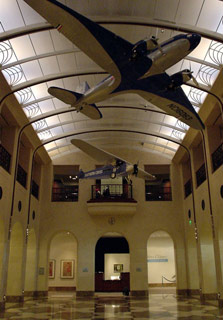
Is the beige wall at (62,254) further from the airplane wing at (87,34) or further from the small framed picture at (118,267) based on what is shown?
the airplane wing at (87,34)

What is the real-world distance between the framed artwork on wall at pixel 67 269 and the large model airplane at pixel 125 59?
19937mm

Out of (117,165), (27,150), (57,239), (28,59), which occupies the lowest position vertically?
(57,239)

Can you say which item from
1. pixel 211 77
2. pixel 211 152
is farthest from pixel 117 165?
pixel 211 77

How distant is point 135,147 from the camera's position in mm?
23281

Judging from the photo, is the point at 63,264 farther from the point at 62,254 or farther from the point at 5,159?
the point at 5,159

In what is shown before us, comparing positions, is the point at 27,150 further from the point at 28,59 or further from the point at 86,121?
the point at 28,59

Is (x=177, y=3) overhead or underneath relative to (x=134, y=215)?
overhead

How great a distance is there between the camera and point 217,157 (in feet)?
49.1

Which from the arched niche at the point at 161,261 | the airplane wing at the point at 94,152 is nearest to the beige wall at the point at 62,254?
the arched niche at the point at 161,261

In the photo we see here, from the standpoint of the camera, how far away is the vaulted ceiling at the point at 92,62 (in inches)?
427

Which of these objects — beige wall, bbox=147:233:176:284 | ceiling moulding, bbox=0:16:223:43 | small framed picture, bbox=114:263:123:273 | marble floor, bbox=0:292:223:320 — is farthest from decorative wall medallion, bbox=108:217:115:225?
ceiling moulding, bbox=0:16:223:43

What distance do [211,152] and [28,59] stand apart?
30.8ft

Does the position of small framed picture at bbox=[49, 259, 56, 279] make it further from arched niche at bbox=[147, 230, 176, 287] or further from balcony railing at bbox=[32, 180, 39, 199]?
arched niche at bbox=[147, 230, 176, 287]

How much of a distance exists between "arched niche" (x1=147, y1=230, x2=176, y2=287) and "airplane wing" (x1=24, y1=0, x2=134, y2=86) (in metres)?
23.5
